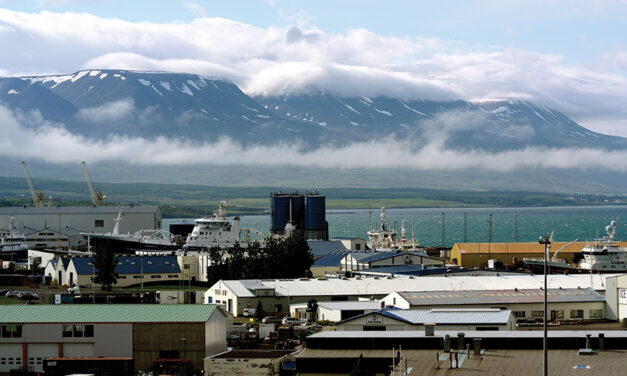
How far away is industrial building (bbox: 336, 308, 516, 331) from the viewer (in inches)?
1841

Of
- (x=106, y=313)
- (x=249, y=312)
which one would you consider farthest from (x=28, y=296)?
(x=106, y=313)

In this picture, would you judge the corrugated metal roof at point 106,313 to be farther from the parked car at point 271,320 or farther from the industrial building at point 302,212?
the industrial building at point 302,212

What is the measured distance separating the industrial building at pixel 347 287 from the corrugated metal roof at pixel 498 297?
165 inches

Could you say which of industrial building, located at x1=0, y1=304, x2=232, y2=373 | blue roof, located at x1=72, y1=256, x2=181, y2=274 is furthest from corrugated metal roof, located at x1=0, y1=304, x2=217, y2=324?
blue roof, located at x1=72, y1=256, x2=181, y2=274

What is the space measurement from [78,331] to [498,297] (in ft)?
82.1

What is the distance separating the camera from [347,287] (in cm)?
7194

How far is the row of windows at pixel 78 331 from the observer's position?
47469 millimetres

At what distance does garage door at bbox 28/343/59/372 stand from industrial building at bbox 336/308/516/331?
12.2 m

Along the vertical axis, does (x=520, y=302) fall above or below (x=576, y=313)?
above

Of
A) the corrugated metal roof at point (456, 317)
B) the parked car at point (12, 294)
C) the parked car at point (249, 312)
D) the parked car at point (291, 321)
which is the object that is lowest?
the parked car at point (249, 312)

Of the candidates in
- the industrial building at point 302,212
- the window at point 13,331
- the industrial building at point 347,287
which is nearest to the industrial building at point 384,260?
the industrial building at point 347,287

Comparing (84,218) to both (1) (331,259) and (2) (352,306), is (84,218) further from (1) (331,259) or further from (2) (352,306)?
(2) (352,306)

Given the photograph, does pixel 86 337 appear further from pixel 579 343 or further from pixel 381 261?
pixel 381 261

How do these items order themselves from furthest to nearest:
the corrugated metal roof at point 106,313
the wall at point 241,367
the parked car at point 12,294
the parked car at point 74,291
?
the parked car at point 74,291 → the parked car at point 12,294 → the corrugated metal roof at point 106,313 → the wall at point 241,367
